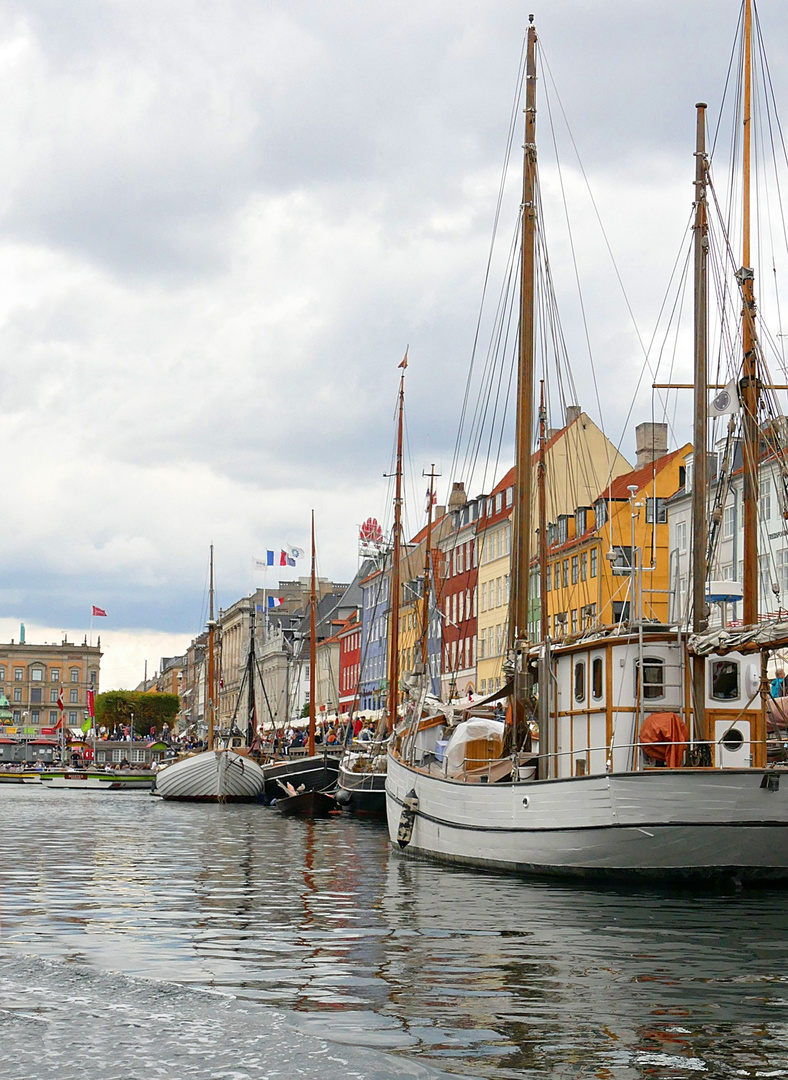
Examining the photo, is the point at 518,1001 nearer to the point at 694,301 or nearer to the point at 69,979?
the point at 69,979

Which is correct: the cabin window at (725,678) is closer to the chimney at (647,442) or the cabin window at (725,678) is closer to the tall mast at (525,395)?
the tall mast at (525,395)

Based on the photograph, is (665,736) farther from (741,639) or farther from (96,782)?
(96,782)

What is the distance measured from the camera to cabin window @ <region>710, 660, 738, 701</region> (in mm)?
27484

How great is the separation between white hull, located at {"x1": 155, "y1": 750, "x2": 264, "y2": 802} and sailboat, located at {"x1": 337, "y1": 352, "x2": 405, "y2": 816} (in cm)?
1032

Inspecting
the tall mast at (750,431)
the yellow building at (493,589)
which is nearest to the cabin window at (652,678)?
the tall mast at (750,431)

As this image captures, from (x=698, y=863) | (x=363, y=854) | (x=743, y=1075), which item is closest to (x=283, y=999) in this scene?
(x=743, y=1075)

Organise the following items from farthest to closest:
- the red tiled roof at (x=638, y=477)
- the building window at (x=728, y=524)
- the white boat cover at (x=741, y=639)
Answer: the red tiled roof at (x=638, y=477) < the building window at (x=728, y=524) < the white boat cover at (x=741, y=639)

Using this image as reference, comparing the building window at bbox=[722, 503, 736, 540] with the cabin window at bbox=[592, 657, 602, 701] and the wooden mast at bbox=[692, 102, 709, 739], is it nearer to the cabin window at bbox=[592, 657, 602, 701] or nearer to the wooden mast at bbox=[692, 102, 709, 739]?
the wooden mast at bbox=[692, 102, 709, 739]

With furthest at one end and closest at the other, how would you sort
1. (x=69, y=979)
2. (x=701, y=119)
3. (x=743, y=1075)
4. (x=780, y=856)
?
(x=701, y=119) → (x=780, y=856) → (x=69, y=979) → (x=743, y=1075)

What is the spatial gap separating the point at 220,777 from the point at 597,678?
47491mm

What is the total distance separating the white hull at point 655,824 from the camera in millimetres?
23969

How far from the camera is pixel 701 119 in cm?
3198

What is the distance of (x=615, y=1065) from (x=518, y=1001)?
9.36 feet

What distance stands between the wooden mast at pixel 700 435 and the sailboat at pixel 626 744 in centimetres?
3
